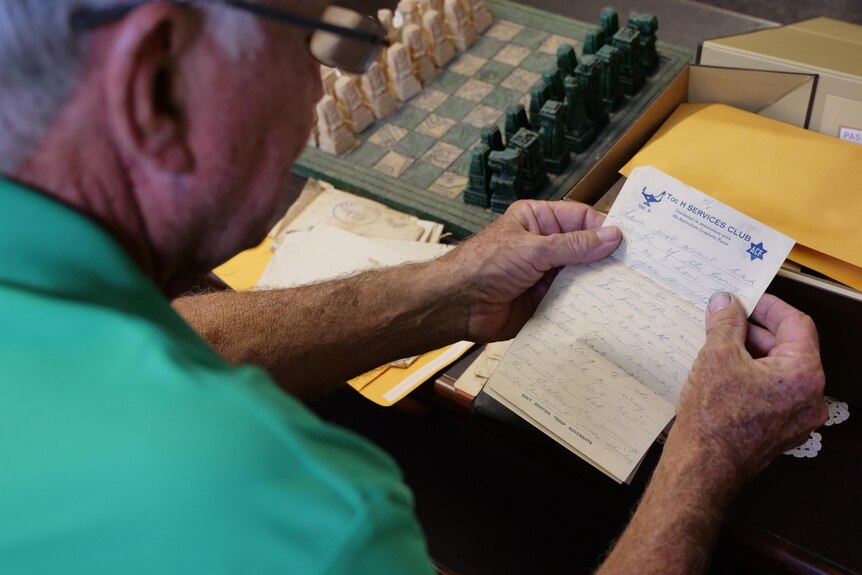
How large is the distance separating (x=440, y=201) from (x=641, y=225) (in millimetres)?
601

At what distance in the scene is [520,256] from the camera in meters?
1.20

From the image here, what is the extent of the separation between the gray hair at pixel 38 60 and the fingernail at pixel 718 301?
0.70 m

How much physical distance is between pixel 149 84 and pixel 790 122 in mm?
1181

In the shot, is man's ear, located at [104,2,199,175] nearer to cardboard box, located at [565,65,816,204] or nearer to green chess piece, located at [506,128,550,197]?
cardboard box, located at [565,65,816,204]

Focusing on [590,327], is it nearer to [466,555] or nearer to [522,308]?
[522,308]

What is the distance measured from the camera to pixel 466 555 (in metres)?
1.62

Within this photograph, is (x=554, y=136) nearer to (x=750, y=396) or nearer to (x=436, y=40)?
(x=436, y=40)

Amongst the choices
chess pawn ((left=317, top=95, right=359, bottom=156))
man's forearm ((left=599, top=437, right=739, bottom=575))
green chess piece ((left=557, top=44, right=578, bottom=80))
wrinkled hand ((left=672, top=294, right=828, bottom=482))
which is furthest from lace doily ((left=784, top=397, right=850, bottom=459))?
chess pawn ((left=317, top=95, right=359, bottom=156))

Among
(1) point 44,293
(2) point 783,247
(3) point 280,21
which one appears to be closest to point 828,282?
(2) point 783,247

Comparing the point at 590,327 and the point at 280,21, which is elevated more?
the point at 280,21

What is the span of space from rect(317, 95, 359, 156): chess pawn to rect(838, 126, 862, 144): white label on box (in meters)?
0.96

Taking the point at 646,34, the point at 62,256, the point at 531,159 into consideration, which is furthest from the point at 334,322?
the point at 646,34

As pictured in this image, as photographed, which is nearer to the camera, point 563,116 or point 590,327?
point 590,327

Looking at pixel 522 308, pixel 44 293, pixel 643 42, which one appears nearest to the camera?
pixel 44 293
